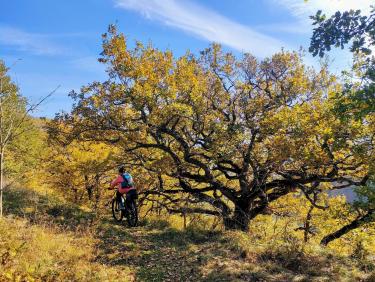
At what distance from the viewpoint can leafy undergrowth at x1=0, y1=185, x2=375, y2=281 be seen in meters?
9.53

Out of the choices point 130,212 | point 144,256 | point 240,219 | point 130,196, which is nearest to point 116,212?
point 130,212

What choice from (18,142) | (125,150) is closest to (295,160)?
(125,150)

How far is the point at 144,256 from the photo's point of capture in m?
11.7

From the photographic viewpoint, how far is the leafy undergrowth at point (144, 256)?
31.3 feet

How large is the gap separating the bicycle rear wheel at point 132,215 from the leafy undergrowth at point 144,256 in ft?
1.23

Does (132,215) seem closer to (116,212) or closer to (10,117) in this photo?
(116,212)

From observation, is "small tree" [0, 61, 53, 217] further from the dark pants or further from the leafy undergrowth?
the dark pants

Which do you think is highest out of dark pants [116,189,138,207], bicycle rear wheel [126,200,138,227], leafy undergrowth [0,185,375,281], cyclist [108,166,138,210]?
cyclist [108,166,138,210]

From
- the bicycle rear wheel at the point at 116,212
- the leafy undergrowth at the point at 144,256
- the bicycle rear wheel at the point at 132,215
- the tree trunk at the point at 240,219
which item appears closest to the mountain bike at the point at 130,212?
the bicycle rear wheel at the point at 132,215

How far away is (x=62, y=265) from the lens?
9.68m

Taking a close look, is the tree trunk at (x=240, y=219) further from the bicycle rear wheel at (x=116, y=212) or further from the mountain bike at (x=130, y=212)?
the bicycle rear wheel at (x=116, y=212)

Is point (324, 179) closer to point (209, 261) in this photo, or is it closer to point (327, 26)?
point (209, 261)

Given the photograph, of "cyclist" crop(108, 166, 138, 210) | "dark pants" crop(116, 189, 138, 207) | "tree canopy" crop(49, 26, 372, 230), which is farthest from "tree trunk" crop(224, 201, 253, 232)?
"cyclist" crop(108, 166, 138, 210)

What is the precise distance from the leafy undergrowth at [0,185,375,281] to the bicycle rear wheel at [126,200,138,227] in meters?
0.38
